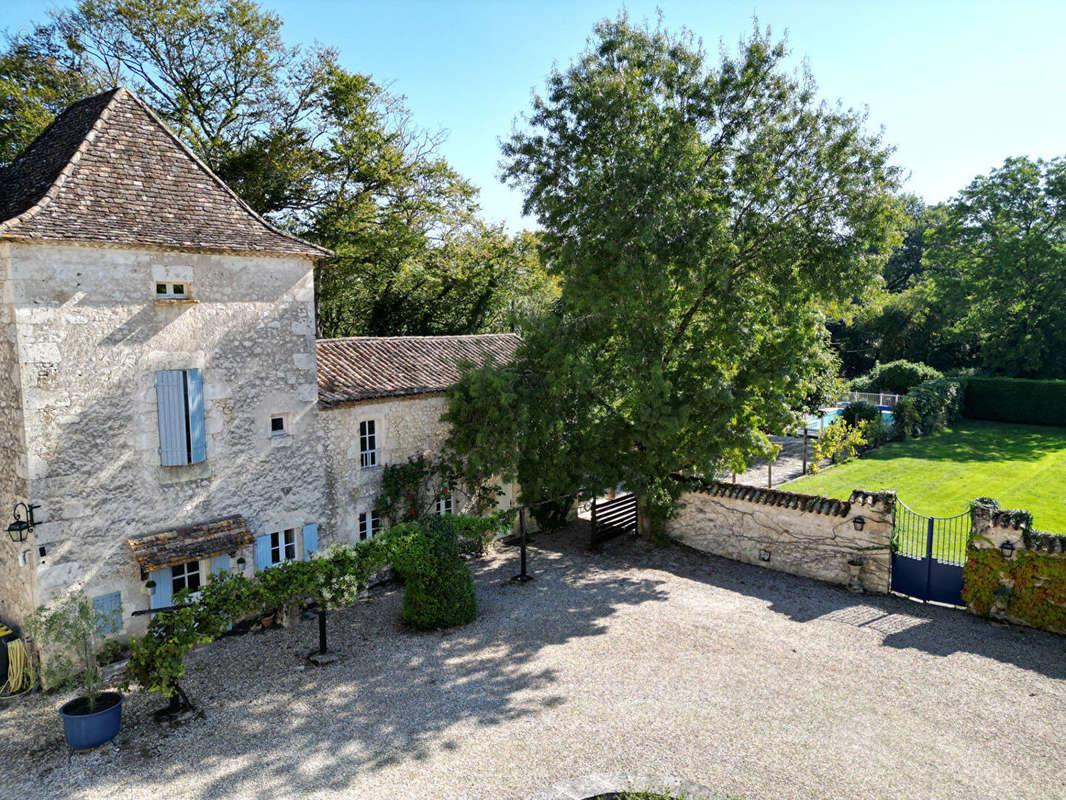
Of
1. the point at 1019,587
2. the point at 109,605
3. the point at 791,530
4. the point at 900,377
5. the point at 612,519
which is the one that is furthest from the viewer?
the point at 900,377

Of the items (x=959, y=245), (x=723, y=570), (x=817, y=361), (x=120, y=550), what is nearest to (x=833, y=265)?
(x=817, y=361)

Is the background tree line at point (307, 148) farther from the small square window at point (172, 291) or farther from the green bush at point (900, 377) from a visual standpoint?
the green bush at point (900, 377)

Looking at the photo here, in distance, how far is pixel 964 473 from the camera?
25.8 m

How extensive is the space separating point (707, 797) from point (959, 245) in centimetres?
4198

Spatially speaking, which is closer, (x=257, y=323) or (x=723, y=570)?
(x=257, y=323)

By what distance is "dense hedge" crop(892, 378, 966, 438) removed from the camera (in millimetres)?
32188

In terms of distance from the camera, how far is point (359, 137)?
2603 cm

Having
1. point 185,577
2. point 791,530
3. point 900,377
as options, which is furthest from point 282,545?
point 900,377

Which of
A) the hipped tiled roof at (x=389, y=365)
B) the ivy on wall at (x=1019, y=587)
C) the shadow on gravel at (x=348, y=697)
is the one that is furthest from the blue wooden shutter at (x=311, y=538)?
the ivy on wall at (x=1019, y=587)

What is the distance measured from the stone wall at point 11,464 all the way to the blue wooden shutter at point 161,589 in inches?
69.9

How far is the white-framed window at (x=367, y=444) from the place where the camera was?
15711 mm

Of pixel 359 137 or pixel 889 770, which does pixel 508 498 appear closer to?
pixel 889 770

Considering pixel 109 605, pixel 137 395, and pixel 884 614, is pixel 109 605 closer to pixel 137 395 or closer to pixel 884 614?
pixel 137 395

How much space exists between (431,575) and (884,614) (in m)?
9.27
